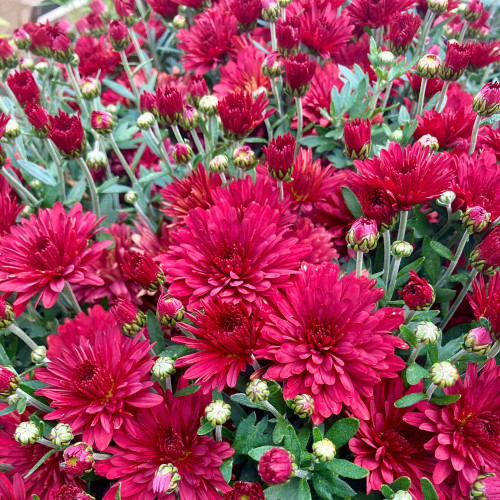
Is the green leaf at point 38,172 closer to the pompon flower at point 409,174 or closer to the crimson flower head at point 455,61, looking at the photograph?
the pompon flower at point 409,174

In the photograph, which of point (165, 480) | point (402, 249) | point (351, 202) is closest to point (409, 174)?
point (402, 249)

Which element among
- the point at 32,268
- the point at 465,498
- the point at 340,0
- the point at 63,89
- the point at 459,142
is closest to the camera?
the point at 465,498

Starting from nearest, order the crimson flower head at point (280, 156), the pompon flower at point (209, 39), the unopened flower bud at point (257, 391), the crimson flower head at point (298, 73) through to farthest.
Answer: the unopened flower bud at point (257, 391), the crimson flower head at point (280, 156), the crimson flower head at point (298, 73), the pompon flower at point (209, 39)

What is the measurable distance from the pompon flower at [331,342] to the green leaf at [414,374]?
22mm

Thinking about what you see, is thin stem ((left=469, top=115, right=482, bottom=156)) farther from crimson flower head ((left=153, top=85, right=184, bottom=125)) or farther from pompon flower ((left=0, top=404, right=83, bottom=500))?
pompon flower ((left=0, top=404, right=83, bottom=500))

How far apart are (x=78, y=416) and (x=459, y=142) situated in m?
0.87

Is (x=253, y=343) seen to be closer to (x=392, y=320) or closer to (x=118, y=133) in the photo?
(x=392, y=320)

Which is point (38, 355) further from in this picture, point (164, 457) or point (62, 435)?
point (164, 457)

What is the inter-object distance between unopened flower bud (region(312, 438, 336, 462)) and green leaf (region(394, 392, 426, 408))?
0.12 metres

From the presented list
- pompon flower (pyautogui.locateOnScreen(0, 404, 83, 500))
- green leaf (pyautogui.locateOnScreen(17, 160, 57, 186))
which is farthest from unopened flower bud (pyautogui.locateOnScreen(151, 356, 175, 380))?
green leaf (pyautogui.locateOnScreen(17, 160, 57, 186))

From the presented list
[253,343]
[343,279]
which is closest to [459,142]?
[343,279]

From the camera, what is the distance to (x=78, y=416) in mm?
756

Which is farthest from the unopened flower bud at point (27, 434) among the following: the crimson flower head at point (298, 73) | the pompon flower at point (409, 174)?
the crimson flower head at point (298, 73)

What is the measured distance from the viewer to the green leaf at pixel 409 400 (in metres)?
0.70
